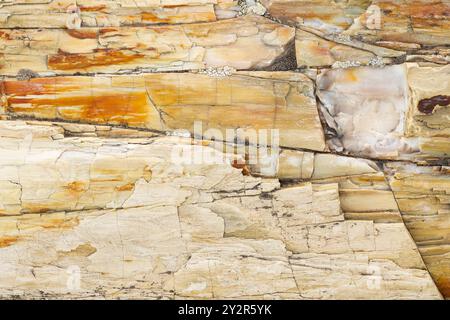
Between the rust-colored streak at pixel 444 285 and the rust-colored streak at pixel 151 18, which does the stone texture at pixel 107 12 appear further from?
the rust-colored streak at pixel 444 285

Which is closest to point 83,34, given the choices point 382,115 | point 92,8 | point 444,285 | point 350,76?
point 92,8

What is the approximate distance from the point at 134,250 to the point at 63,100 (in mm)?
1562

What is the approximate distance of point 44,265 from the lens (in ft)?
18.8

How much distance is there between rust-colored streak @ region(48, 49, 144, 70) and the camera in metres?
5.86

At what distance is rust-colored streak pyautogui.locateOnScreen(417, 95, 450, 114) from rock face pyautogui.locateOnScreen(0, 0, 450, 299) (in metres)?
0.02

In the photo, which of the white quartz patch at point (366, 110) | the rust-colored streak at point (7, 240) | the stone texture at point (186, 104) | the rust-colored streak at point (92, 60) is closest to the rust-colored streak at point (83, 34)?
the rust-colored streak at point (92, 60)

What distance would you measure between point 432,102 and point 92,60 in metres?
3.23

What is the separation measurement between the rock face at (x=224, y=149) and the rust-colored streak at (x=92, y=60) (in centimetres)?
1

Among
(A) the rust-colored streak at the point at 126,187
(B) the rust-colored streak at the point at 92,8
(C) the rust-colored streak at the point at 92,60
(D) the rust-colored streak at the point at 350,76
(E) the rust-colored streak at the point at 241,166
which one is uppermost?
(B) the rust-colored streak at the point at 92,8

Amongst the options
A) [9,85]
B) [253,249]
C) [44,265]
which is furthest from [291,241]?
[9,85]

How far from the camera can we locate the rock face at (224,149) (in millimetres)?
5648

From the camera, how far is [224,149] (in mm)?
5723

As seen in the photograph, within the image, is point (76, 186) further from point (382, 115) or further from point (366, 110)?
point (382, 115)

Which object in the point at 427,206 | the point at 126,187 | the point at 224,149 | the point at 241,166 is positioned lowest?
the point at 427,206
